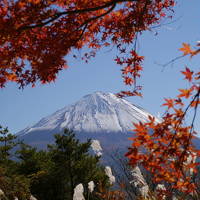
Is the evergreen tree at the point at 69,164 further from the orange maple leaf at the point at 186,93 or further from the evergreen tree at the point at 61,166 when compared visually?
the orange maple leaf at the point at 186,93

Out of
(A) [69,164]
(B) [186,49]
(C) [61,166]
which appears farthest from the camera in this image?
(C) [61,166]

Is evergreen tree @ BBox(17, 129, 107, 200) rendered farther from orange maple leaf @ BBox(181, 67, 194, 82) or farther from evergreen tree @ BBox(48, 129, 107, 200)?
orange maple leaf @ BBox(181, 67, 194, 82)

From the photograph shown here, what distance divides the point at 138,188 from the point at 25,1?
12.2ft

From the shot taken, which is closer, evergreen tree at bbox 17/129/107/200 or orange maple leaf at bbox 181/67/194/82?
orange maple leaf at bbox 181/67/194/82

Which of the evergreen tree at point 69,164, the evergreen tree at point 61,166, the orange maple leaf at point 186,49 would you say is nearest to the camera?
the orange maple leaf at point 186,49

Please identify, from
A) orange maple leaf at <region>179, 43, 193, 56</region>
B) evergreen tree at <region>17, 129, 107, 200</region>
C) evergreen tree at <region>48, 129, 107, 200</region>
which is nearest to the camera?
orange maple leaf at <region>179, 43, 193, 56</region>

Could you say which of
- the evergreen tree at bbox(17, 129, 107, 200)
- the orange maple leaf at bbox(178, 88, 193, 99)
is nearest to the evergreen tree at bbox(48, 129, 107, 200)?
the evergreen tree at bbox(17, 129, 107, 200)

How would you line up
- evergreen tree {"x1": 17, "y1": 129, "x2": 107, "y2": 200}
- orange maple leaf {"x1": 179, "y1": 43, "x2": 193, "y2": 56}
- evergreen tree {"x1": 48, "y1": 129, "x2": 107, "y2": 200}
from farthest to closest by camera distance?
evergreen tree {"x1": 48, "y1": 129, "x2": 107, "y2": 200}, evergreen tree {"x1": 17, "y1": 129, "x2": 107, "y2": 200}, orange maple leaf {"x1": 179, "y1": 43, "x2": 193, "y2": 56}

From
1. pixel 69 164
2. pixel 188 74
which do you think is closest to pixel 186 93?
pixel 188 74

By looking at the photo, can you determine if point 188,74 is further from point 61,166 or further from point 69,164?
point 61,166

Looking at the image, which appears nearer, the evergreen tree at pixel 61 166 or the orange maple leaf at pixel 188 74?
the orange maple leaf at pixel 188 74

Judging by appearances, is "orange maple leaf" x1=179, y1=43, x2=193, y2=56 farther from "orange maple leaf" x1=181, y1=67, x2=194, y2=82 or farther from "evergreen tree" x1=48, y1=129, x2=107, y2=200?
"evergreen tree" x1=48, y1=129, x2=107, y2=200

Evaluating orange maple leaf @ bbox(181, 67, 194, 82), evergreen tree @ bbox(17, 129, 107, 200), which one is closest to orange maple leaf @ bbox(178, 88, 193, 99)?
orange maple leaf @ bbox(181, 67, 194, 82)

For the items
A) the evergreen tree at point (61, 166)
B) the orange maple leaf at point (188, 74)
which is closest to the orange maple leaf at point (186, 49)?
the orange maple leaf at point (188, 74)
